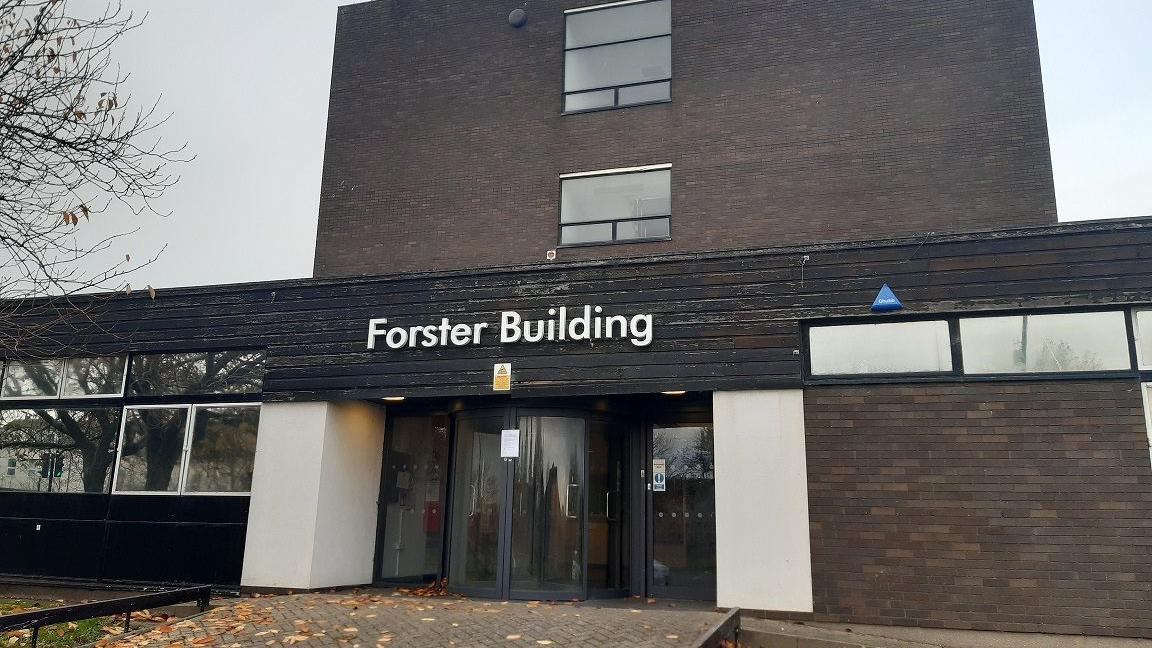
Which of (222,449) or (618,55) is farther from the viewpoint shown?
(618,55)

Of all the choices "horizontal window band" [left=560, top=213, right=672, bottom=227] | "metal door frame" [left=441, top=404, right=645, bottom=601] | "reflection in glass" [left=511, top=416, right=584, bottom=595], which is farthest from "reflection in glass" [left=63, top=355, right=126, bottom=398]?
"horizontal window band" [left=560, top=213, right=672, bottom=227]

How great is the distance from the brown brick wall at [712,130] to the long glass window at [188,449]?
11.7ft

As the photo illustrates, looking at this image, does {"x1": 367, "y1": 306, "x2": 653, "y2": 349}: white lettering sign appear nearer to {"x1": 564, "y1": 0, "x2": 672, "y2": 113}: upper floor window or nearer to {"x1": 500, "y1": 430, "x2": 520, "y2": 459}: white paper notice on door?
{"x1": 500, "y1": 430, "x2": 520, "y2": 459}: white paper notice on door

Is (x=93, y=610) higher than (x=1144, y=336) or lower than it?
lower

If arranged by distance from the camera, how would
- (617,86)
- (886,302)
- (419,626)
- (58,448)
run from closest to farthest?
1. (419,626)
2. (886,302)
3. (58,448)
4. (617,86)

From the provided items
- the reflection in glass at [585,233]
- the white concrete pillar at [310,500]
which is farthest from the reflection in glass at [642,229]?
the white concrete pillar at [310,500]

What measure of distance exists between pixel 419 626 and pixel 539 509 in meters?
2.75

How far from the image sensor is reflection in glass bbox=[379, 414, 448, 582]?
1225cm

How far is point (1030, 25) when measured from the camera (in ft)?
41.9

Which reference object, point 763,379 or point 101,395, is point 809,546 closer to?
point 763,379

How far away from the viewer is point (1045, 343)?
9.40 metres

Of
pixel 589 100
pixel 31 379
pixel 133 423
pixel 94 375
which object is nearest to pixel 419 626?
pixel 133 423

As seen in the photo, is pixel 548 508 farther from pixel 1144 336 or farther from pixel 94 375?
pixel 94 375

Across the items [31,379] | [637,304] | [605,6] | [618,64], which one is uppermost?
[605,6]
